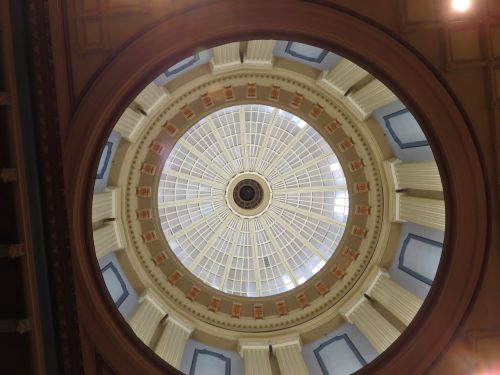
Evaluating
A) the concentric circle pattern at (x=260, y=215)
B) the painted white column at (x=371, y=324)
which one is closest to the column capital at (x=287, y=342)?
the painted white column at (x=371, y=324)

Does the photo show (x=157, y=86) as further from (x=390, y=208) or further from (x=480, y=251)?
(x=480, y=251)

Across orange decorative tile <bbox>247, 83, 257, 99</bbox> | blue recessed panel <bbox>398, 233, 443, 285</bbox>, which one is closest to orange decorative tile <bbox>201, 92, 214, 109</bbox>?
orange decorative tile <bbox>247, 83, 257, 99</bbox>

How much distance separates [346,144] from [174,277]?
792 cm

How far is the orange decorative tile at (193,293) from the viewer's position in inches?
680

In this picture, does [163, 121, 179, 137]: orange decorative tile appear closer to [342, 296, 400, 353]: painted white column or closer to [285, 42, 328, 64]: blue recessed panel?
[285, 42, 328, 64]: blue recessed panel

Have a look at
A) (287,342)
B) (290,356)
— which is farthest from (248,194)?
(290,356)

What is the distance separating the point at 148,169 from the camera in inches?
661

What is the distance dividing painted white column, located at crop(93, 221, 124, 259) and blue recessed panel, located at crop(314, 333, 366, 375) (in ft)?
24.2

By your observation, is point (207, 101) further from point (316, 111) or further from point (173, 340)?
point (173, 340)

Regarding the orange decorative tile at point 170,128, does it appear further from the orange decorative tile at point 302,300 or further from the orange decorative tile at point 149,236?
the orange decorative tile at point 302,300

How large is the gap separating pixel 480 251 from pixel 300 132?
10.9 metres

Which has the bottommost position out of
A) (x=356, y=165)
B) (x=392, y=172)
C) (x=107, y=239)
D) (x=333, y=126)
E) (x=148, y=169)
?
(x=107, y=239)

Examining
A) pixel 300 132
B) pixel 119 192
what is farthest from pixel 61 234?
pixel 300 132

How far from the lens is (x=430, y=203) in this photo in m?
12.9
